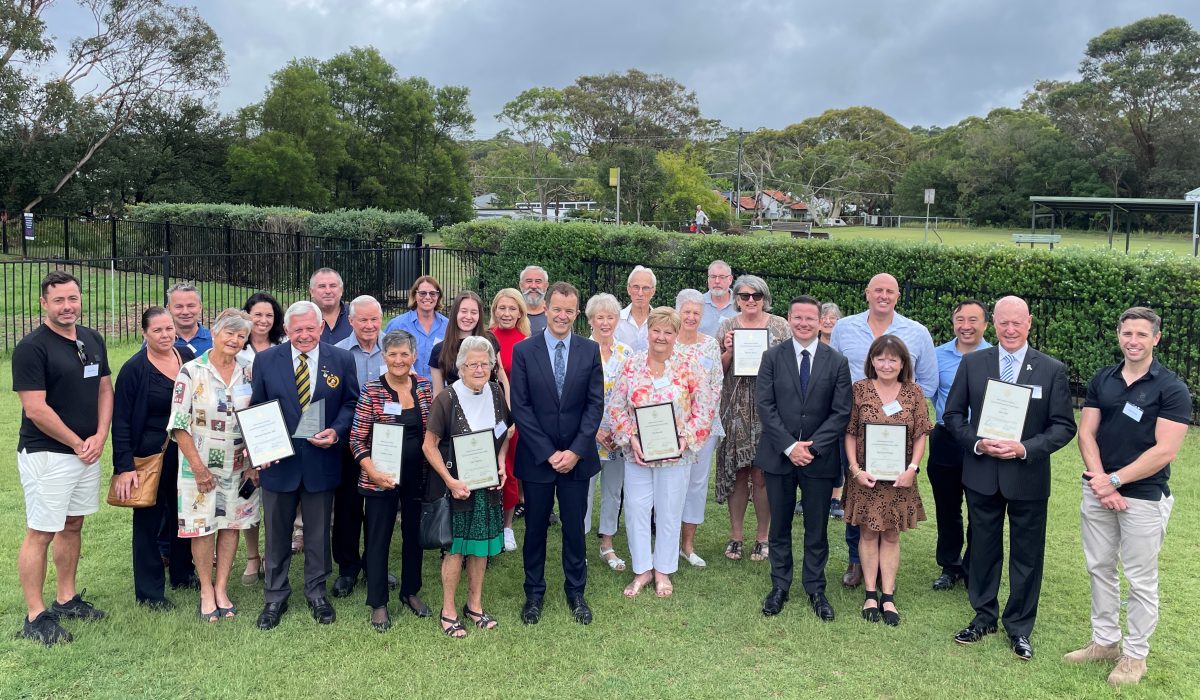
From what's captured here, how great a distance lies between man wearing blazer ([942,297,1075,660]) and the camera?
4188 mm

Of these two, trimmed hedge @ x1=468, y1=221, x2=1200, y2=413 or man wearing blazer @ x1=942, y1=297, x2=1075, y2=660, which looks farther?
trimmed hedge @ x1=468, y1=221, x2=1200, y2=413

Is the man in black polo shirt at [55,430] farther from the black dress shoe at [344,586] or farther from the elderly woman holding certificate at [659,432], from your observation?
the elderly woman holding certificate at [659,432]

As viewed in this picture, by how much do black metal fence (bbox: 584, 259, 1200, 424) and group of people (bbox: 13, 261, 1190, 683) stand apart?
5182 millimetres

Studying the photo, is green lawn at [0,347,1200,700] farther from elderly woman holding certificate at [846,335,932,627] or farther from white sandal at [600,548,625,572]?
elderly woman holding certificate at [846,335,932,627]

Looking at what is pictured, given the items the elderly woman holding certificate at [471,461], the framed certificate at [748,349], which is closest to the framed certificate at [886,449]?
the framed certificate at [748,349]

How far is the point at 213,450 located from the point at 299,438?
0.46 meters

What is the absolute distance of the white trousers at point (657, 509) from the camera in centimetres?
497

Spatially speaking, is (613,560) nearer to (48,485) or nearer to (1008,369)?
(1008,369)

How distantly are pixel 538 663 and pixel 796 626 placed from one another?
1.45m

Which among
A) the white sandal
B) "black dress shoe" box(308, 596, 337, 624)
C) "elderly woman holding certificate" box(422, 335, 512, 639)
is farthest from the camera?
the white sandal

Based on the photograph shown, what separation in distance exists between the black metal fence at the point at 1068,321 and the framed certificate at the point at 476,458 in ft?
23.2

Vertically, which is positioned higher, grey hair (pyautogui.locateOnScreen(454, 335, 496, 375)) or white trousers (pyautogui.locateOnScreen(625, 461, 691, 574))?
grey hair (pyautogui.locateOnScreen(454, 335, 496, 375))

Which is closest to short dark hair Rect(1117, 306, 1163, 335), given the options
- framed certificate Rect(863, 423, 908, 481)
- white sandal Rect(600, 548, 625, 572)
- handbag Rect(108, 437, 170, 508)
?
framed certificate Rect(863, 423, 908, 481)

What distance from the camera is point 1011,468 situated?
422 cm
